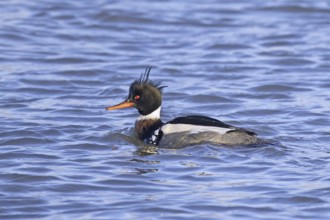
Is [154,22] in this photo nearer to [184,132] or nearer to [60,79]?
[60,79]

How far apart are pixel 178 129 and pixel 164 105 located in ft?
9.41

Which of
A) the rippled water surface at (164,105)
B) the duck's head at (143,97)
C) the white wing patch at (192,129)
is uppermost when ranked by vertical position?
the duck's head at (143,97)

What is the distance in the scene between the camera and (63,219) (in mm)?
9820

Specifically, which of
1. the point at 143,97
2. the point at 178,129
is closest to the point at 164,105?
the point at 143,97

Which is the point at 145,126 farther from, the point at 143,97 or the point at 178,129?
the point at 178,129

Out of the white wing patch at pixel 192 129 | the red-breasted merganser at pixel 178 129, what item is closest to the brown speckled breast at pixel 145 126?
the red-breasted merganser at pixel 178 129

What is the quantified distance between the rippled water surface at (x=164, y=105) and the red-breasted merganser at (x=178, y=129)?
0.53 feet

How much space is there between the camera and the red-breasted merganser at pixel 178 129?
42.3 ft

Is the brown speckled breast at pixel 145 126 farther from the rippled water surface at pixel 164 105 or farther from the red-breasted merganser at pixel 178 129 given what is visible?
the rippled water surface at pixel 164 105

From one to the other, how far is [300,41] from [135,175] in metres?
9.69

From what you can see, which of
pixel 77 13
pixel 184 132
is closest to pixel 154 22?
pixel 77 13

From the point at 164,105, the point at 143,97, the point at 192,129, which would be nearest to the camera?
the point at 192,129

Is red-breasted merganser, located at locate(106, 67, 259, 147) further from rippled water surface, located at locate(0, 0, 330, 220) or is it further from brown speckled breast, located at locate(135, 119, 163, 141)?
rippled water surface, located at locate(0, 0, 330, 220)

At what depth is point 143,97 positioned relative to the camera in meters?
13.7
